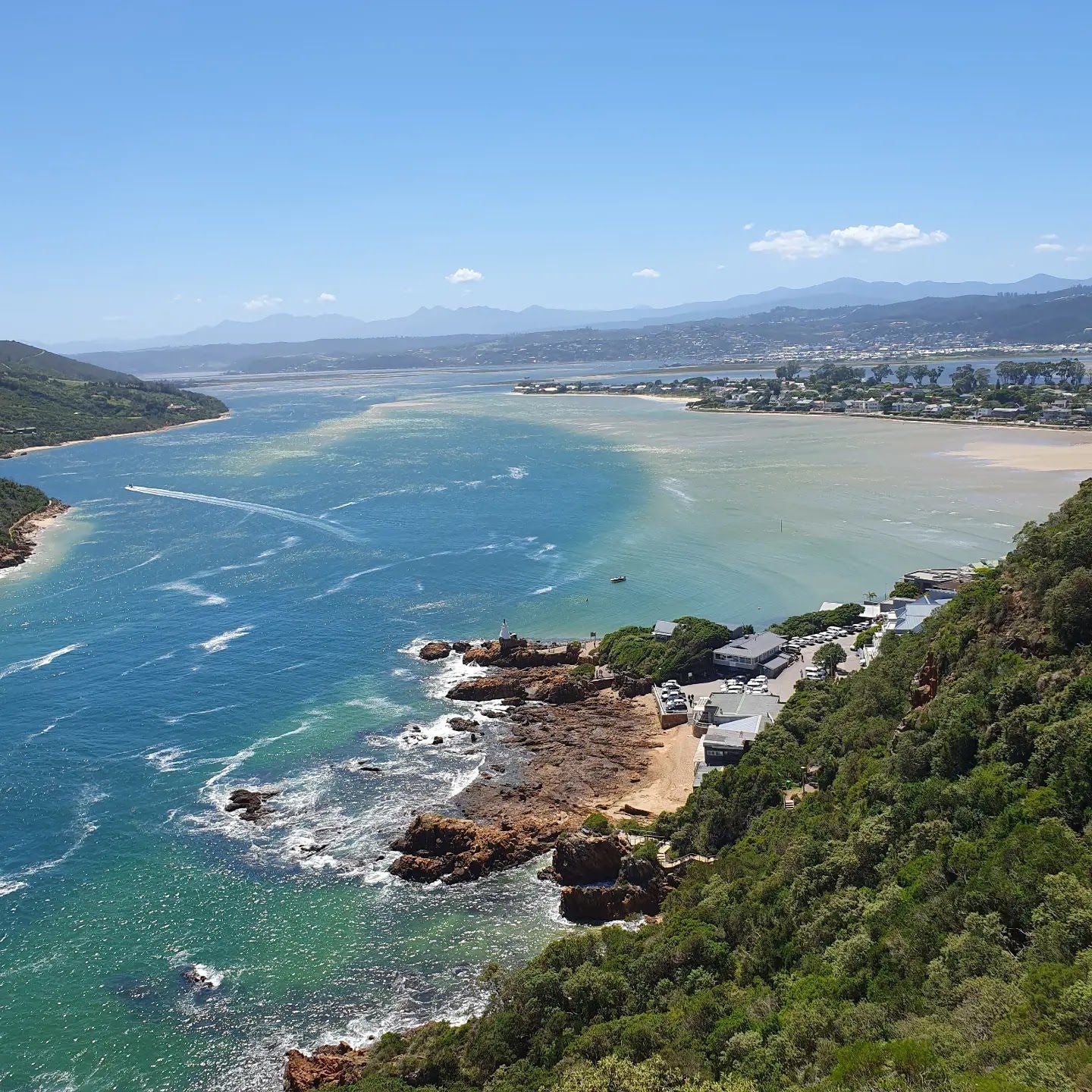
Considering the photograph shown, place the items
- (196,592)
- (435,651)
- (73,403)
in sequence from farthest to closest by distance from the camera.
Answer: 1. (73,403)
2. (196,592)
3. (435,651)

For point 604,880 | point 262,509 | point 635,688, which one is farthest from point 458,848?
point 262,509

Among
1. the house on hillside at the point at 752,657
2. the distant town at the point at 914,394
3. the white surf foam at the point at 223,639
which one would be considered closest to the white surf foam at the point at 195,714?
the white surf foam at the point at 223,639

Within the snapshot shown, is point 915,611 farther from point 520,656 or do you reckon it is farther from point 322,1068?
point 322,1068

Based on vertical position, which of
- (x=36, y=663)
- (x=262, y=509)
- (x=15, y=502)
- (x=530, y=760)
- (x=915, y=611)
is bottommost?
(x=530, y=760)

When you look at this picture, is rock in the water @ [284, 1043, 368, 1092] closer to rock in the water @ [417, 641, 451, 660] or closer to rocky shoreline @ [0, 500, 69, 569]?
rock in the water @ [417, 641, 451, 660]

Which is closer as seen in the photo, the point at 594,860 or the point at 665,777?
the point at 594,860

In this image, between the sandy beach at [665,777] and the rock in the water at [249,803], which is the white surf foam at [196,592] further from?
the sandy beach at [665,777]

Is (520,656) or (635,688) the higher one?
(520,656)
